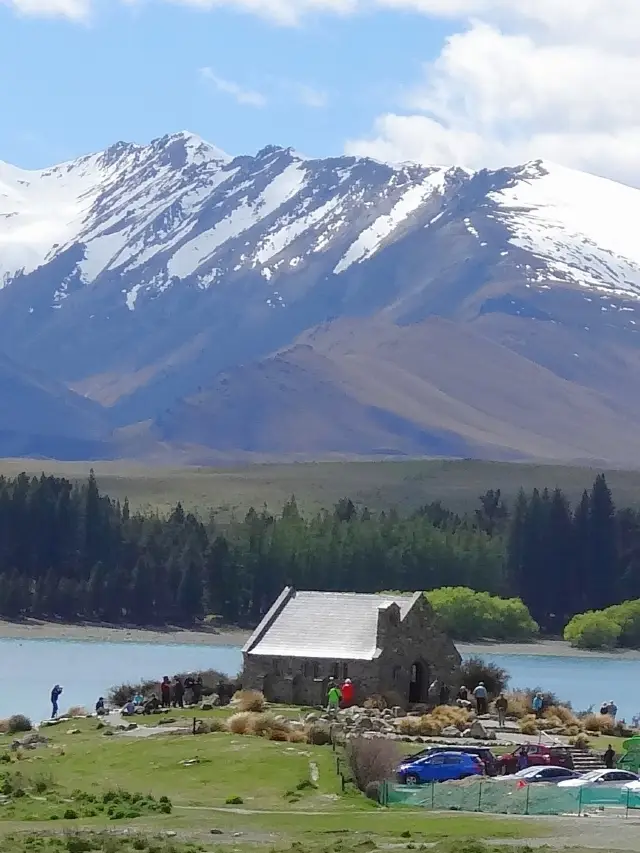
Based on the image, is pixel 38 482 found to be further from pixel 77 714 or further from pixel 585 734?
pixel 585 734

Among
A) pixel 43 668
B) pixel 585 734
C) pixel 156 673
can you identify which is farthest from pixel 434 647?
pixel 43 668

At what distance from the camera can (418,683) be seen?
227ft

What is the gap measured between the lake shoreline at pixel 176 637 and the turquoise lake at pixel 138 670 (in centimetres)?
271

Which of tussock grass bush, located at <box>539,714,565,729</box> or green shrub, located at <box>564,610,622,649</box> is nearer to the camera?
tussock grass bush, located at <box>539,714,565,729</box>

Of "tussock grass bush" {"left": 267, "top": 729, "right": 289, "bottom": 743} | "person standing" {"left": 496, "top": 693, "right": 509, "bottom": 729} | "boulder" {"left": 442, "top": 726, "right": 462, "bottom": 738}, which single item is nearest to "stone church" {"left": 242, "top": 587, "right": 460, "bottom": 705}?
"person standing" {"left": 496, "top": 693, "right": 509, "bottom": 729}

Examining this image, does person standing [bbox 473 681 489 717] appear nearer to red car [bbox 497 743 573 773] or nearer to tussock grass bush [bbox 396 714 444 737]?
tussock grass bush [bbox 396 714 444 737]

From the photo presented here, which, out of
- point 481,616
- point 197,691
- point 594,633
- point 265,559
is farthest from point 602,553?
point 197,691

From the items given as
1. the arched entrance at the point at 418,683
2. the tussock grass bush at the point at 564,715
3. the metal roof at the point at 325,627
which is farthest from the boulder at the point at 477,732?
the arched entrance at the point at 418,683

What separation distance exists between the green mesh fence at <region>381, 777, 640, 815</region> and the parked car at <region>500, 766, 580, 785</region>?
129cm

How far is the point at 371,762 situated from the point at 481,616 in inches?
4487

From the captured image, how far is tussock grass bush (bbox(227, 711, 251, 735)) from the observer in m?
56.4

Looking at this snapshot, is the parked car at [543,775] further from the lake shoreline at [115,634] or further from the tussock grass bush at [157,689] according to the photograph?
the lake shoreline at [115,634]

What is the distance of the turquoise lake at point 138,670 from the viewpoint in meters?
94.4

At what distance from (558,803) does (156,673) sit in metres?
69.2
